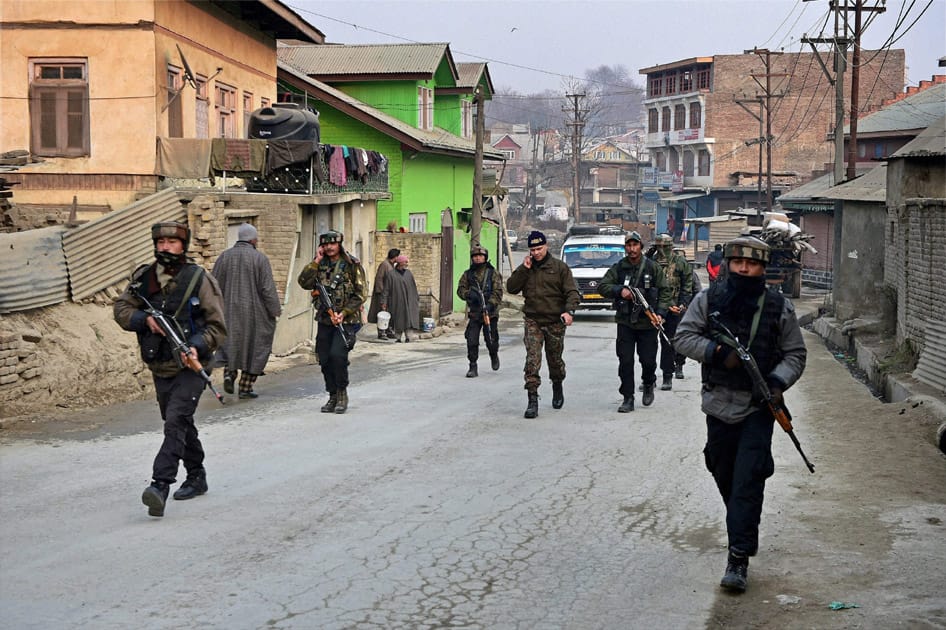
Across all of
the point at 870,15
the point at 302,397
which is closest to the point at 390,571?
the point at 302,397

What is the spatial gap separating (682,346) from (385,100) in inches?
1145

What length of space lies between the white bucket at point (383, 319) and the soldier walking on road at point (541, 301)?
10.9 metres

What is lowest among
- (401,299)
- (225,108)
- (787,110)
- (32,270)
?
(401,299)

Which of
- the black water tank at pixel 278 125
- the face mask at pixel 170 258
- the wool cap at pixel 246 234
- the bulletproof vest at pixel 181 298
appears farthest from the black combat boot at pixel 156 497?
the black water tank at pixel 278 125

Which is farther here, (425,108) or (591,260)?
(425,108)

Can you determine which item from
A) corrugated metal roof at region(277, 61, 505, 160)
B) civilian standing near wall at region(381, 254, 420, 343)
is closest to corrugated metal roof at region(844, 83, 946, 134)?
corrugated metal roof at region(277, 61, 505, 160)

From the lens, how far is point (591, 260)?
31031 millimetres

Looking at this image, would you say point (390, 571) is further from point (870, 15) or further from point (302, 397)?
point (870, 15)

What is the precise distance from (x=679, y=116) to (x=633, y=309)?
3008 inches

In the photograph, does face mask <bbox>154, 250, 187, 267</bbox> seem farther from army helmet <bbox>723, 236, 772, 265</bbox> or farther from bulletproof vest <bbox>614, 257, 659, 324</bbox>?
bulletproof vest <bbox>614, 257, 659, 324</bbox>

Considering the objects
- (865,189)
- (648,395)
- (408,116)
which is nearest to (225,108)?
(408,116)

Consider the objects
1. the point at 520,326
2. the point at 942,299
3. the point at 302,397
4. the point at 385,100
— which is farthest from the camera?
the point at 385,100

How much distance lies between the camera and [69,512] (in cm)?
735

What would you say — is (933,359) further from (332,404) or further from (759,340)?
(759,340)
